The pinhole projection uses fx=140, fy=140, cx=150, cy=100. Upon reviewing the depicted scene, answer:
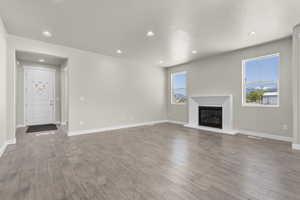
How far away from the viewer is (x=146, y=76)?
21.5 ft

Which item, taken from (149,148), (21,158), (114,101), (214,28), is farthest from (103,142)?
(214,28)

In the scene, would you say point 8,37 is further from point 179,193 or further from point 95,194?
point 179,193

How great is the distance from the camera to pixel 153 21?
296 centimetres

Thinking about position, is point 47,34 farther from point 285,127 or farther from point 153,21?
point 285,127

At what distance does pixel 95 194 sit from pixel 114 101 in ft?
13.4

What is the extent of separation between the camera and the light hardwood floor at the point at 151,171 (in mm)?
1711

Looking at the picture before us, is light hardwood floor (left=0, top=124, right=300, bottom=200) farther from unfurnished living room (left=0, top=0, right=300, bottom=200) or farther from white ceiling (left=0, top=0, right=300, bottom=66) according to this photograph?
white ceiling (left=0, top=0, right=300, bottom=66)

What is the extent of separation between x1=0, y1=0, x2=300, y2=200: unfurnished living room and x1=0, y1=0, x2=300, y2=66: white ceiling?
0.03 meters

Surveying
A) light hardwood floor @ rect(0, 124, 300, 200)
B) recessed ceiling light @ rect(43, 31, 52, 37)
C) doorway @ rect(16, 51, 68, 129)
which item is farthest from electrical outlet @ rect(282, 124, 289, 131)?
doorway @ rect(16, 51, 68, 129)

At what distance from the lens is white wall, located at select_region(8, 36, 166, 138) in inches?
154

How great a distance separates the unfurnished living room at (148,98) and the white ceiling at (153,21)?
1.1 inches

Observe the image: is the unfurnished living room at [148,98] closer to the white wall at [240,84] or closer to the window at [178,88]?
the white wall at [240,84]

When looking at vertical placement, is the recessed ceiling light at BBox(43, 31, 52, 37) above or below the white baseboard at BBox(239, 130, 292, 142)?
above

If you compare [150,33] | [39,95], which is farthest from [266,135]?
[39,95]
